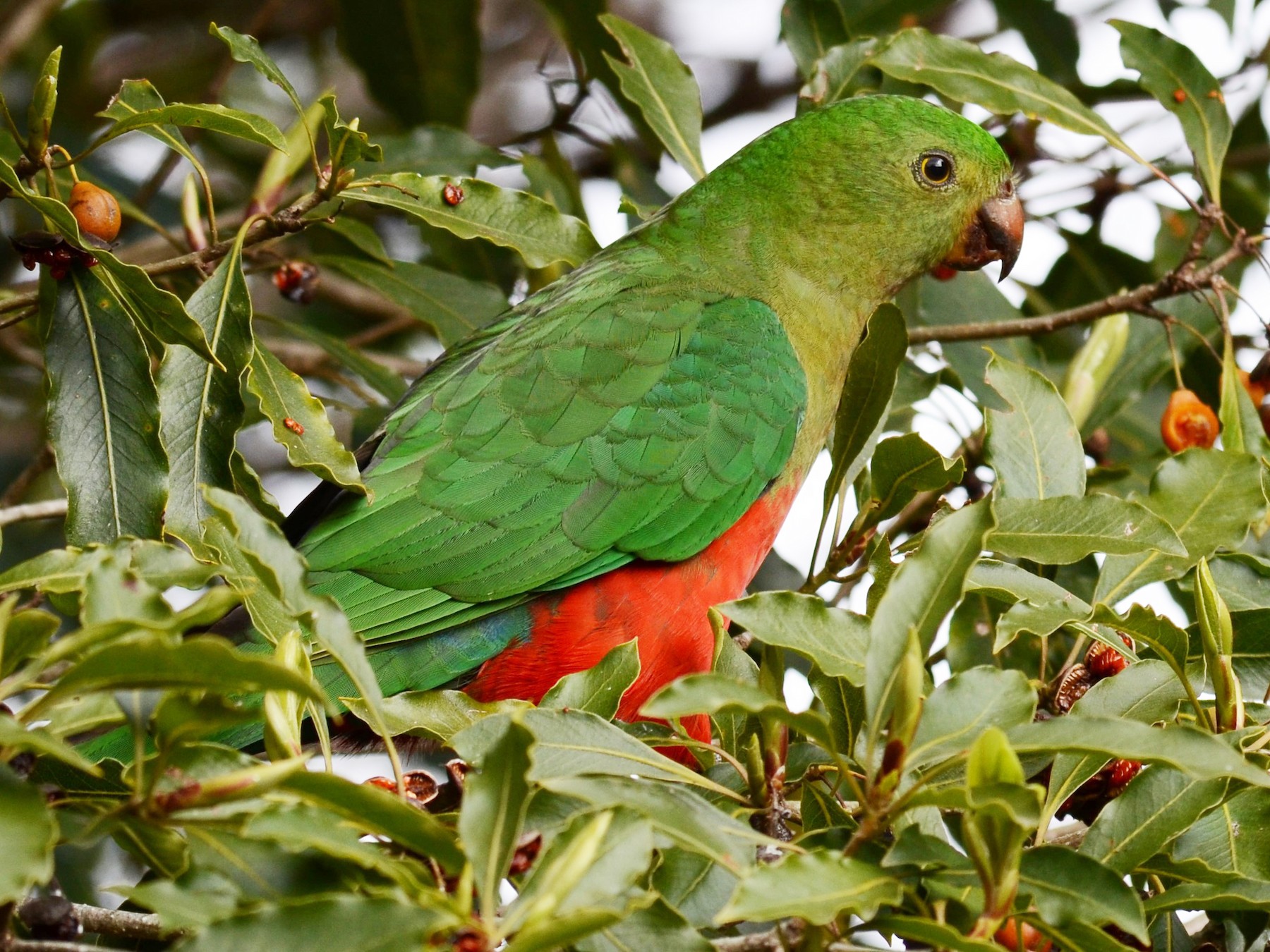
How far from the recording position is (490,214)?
2.72 meters

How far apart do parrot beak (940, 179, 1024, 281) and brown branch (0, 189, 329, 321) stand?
1708 millimetres

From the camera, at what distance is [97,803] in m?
1.52

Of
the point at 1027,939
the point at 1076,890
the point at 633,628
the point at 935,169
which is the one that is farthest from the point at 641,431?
the point at 1076,890

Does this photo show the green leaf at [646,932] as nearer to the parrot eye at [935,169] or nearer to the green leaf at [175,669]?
the green leaf at [175,669]

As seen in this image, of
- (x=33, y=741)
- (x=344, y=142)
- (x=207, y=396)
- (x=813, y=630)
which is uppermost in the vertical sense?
(x=344, y=142)

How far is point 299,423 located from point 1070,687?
1454mm

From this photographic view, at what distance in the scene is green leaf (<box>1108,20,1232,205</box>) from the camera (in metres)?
3.06

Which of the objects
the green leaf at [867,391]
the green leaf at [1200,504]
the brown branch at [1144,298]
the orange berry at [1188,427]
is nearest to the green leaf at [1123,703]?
the green leaf at [1200,504]

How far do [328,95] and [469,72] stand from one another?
1.97 meters

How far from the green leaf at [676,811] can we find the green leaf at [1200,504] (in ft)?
3.56

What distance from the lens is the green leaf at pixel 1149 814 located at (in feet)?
5.72

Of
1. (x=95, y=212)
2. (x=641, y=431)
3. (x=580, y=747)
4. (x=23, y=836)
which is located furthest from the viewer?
(x=641, y=431)

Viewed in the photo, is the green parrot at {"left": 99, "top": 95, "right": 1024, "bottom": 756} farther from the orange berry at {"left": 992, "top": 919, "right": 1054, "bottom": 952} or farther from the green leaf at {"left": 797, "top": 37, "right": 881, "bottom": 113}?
the orange berry at {"left": 992, "top": 919, "right": 1054, "bottom": 952}

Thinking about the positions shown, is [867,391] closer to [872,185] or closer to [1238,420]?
[1238,420]
